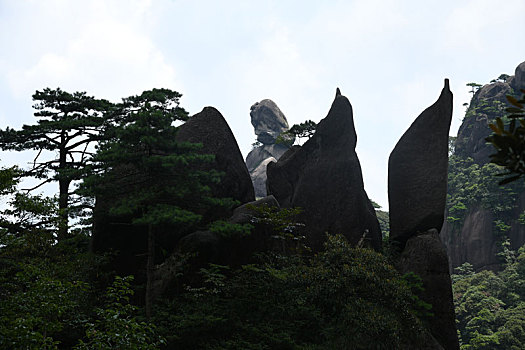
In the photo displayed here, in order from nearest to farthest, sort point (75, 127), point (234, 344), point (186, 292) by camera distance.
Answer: point (234, 344) < point (186, 292) < point (75, 127)

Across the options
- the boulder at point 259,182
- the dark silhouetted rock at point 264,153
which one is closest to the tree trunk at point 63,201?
the boulder at point 259,182

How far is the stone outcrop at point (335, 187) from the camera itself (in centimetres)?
1502

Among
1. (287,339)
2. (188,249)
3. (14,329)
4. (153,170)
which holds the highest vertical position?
(153,170)

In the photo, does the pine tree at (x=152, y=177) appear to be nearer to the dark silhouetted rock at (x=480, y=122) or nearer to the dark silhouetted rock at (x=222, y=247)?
the dark silhouetted rock at (x=222, y=247)

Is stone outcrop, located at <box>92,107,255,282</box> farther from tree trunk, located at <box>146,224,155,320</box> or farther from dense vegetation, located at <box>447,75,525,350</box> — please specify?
dense vegetation, located at <box>447,75,525,350</box>

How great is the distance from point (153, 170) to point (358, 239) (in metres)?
7.69

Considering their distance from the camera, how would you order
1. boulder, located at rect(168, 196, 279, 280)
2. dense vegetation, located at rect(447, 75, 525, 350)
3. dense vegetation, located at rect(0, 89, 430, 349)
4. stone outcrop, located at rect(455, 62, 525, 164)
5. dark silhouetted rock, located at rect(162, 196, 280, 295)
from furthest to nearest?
1. stone outcrop, located at rect(455, 62, 525, 164)
2. dense vegetation, located at rect(447, 75, 525, 350)
3. boulder, located at rect(168, 196, 279, 280)
4. dark silhouetted rock, located at rect(162, 196, 280, 295)
5. dense vegetation, located at rect(0, 89, 430, 349)

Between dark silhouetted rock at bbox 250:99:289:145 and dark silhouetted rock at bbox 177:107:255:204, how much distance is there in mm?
39368

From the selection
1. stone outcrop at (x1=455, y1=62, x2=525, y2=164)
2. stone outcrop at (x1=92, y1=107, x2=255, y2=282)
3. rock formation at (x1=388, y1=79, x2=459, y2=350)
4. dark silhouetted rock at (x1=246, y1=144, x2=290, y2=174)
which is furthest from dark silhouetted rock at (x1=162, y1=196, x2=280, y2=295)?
dark silhouetted rock at (x1=246, y1=144, x2=290, y2=174)

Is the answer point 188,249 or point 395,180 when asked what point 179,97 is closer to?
point 188,249

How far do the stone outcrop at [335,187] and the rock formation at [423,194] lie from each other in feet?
3.60

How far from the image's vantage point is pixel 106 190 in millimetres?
10109

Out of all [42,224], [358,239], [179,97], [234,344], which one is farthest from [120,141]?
[358,239]

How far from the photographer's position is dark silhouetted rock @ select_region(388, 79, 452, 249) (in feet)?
47.4
